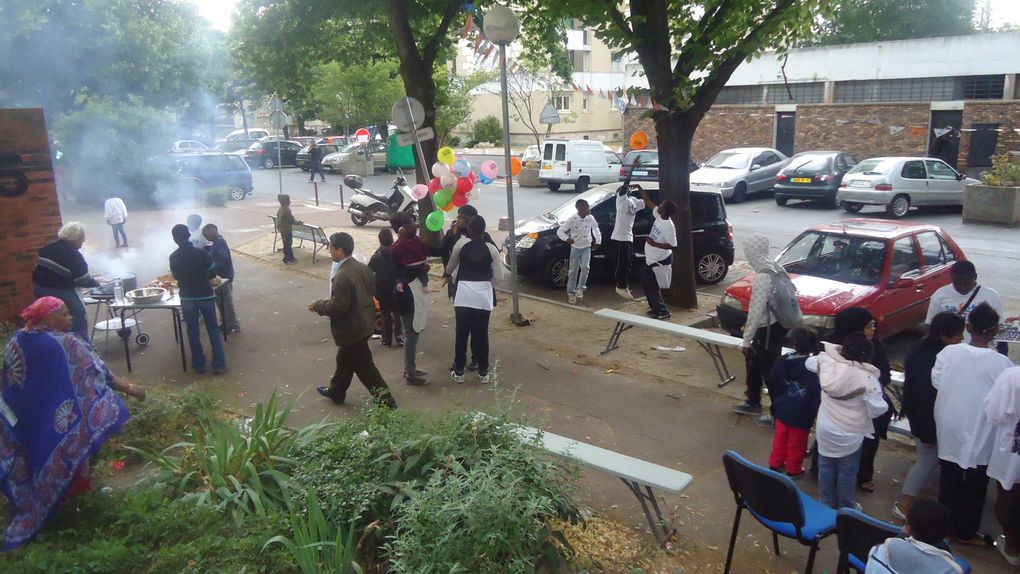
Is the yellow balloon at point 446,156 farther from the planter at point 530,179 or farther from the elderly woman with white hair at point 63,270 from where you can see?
the planter at point 530,179

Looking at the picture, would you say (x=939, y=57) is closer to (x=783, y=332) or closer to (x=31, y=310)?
(x=783, y=332)

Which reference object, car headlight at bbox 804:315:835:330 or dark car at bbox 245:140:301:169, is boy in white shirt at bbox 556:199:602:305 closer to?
car headlight at bbox 804:315:835:330

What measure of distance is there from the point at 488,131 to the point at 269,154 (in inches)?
538

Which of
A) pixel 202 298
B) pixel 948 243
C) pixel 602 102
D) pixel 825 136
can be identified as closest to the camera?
pixel 202 298

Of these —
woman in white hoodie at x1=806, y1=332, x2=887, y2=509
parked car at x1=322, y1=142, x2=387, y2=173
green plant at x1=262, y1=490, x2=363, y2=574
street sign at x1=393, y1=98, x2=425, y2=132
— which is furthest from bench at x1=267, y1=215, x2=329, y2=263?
parked car at x1=322, y1=142, x2=387, y2=173

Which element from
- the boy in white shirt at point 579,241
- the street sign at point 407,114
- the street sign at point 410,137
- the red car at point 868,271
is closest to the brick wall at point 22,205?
the street sign at point 407,114

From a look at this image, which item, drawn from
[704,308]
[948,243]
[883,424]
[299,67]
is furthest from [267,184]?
[883,424]

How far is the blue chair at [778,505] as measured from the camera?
13.5 feet

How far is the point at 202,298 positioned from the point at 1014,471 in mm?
7325

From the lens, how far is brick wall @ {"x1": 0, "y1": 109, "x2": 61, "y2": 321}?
8391 mm

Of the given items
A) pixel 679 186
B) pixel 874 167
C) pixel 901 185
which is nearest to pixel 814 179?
pixel 874 167

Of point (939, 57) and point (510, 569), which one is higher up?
point (939, 57)

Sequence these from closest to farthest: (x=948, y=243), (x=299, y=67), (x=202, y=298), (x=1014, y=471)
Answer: (x=1014, y=471) → (x=202, y=298) → (x=948, y=243) → (x=299, y=67)

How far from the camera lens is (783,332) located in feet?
22.8
